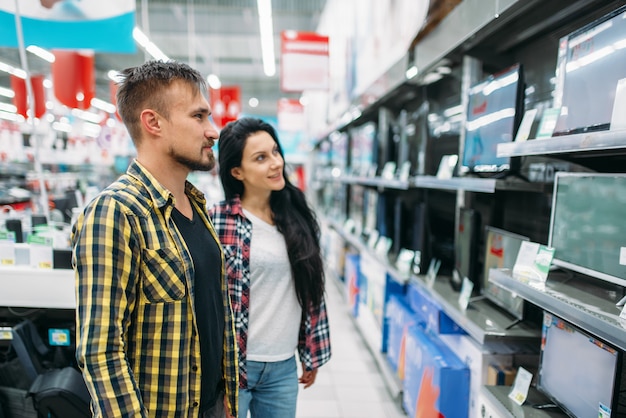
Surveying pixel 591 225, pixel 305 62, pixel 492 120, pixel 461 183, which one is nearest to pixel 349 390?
pixel 461 183

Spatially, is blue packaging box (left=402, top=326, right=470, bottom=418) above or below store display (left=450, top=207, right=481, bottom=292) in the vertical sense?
below

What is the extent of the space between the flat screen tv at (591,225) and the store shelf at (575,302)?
7cm

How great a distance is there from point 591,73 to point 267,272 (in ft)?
4.39

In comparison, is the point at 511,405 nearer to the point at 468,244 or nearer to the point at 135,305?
the point at 468,244

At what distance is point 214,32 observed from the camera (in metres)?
11.2

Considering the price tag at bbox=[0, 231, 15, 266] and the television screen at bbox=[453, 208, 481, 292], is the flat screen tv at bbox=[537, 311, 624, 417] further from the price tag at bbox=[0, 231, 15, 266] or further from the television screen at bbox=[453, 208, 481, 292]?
the price tag at bbox=[0, 231, 15, 266]

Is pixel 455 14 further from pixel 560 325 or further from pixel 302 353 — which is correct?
pixel 302 353

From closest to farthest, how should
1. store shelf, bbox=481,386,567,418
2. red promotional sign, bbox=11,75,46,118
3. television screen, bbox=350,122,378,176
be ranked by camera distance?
store shelf, bbox=481,386,567,418
television screen, bbox=350,122,378,176
red promotional sign, bbox=11,75,46,118

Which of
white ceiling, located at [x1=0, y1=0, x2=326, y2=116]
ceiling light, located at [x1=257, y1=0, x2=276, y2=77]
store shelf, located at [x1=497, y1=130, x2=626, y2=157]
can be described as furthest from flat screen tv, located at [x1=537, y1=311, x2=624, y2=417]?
white ceiling, located at [x1=0, y1=0, x2=326, y2=116]

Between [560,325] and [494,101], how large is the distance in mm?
1067

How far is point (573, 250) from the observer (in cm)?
158

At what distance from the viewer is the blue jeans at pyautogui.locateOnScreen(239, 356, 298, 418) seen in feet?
5.61

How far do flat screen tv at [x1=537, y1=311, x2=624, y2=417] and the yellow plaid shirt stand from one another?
1218mm

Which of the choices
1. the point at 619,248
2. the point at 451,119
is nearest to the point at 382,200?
the point at 451,119
